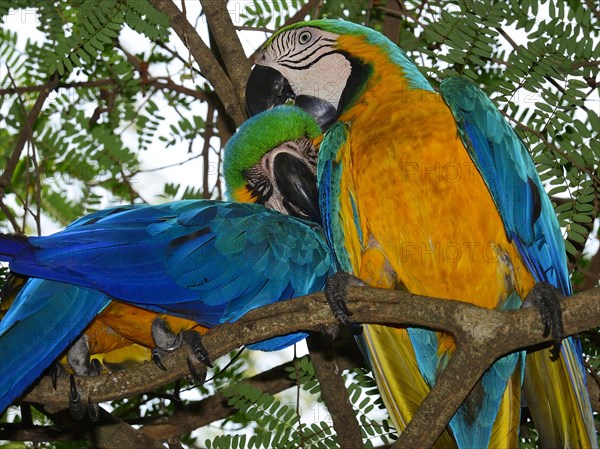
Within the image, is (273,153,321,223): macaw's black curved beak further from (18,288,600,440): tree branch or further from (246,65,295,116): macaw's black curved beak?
(18,288,600,440): tree branch

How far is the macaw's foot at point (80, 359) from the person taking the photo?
230 cm

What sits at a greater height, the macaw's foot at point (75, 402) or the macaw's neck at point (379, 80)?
the macaw's neck at point (379, 80)

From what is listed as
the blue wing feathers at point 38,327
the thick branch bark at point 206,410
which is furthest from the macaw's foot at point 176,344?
the thick branch bark at point 206,410

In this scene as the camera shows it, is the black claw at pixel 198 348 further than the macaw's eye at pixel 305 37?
No

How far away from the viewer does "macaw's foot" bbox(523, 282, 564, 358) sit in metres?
1.73

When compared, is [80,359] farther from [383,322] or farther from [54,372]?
[383,322]

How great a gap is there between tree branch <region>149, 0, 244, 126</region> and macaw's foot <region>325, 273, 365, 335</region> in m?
Result: 1.16

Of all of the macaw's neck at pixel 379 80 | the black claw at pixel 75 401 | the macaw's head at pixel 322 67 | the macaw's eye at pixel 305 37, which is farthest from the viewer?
the macaw's eye at pixel 305 37

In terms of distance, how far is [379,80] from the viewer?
2.36 metres

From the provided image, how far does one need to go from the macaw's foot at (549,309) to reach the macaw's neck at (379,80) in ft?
2.03

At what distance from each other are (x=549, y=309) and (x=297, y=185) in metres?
1.04

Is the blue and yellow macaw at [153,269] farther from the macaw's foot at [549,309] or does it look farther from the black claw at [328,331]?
the macaw's foot at [549,309]

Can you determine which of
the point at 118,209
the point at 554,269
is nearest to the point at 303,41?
the point at 118,209

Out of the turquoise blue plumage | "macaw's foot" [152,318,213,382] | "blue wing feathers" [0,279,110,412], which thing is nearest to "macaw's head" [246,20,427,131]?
the turquoise blue plumage
